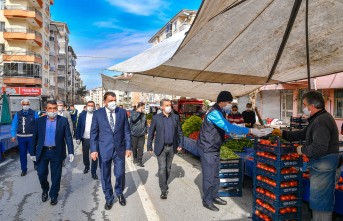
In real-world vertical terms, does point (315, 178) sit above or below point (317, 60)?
below

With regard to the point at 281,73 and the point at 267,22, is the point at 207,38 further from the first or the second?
the point at 281,73

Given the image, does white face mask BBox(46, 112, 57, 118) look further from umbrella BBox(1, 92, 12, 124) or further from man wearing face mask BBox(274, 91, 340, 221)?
umbrella BBox(1, 92, 12, 124)

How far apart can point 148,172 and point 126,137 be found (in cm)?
298

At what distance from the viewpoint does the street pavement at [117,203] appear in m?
5.03

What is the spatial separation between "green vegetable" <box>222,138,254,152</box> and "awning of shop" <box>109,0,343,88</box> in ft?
6.41

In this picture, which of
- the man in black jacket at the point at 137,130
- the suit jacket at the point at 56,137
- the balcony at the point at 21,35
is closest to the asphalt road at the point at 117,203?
the suit jacket at the point at 56,137

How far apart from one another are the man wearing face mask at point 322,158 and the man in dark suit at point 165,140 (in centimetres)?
286

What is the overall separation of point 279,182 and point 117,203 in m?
2.99

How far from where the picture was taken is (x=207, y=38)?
221 inches

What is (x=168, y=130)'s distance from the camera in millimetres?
6297

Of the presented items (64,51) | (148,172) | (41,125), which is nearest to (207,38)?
(41,125)

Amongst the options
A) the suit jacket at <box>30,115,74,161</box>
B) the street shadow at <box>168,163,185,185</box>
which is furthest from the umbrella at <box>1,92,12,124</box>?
the suit jacket at <box>30,115,74,161</box>

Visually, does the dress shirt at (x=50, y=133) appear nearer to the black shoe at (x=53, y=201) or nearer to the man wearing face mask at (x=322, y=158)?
the black shoe at (x=53, y=201)

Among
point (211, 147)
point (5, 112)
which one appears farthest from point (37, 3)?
point (211, 147)
